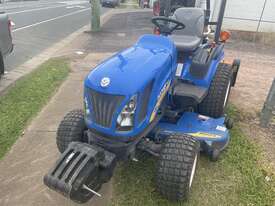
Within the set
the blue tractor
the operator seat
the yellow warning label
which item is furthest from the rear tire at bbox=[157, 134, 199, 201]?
the operator seat

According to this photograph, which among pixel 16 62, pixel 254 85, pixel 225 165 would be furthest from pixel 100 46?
pixel 225 165

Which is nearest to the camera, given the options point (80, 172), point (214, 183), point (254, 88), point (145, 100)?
point (80, 172)

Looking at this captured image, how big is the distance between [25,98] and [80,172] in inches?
128

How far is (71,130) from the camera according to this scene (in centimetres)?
298

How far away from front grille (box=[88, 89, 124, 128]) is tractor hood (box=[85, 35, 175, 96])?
4 cm

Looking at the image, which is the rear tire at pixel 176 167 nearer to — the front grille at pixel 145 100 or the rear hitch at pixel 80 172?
the front grille at pixel 145 100

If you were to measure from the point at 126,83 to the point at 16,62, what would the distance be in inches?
232

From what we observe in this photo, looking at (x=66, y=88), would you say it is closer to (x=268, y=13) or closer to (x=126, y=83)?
(x=126, y=83)

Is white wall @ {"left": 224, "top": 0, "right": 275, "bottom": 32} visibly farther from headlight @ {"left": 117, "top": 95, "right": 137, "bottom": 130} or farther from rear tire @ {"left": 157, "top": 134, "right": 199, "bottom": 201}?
headlight @ {"left": 117, "top": 95, "right": 137, "bottom": 130}

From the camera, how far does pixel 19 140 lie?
3848 mm

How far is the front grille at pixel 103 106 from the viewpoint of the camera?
2483 millimetres

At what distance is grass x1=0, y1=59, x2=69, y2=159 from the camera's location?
403 cm

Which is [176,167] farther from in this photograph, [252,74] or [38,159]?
[252,74]

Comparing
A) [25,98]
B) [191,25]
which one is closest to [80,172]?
[191,25]
